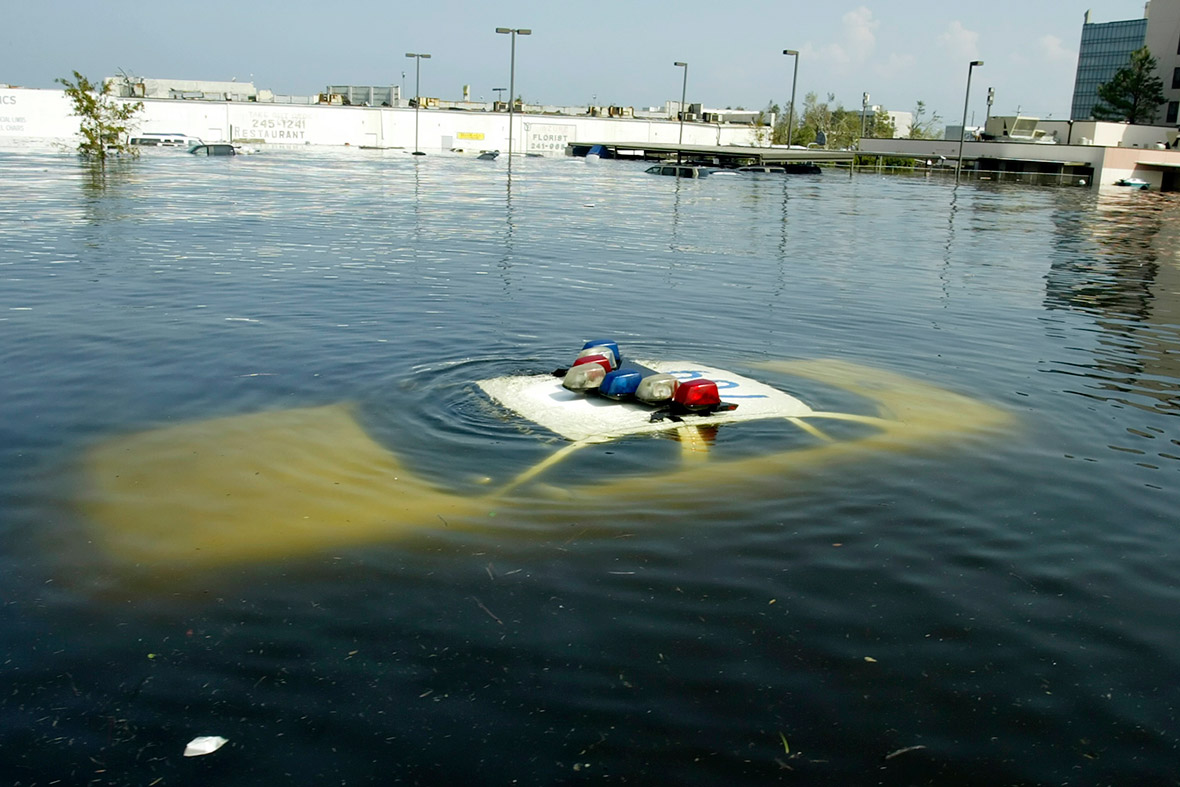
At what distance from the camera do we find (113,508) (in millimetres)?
7598

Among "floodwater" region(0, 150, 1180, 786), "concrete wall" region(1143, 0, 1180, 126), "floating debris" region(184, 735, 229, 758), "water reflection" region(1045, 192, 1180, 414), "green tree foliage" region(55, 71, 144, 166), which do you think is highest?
"concrete wall" region(1143, 0, 1180, 126)

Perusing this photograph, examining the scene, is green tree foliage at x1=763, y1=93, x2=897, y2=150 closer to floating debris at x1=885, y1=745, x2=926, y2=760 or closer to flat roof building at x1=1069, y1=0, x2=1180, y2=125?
flat roof building at x1=1069, y1=0, x2=1180, y2=125

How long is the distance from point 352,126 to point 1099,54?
13189 cm

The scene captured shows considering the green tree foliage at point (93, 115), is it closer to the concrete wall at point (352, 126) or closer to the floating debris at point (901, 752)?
the concrete wall at point (352, 126)

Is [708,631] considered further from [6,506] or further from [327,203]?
[327,203]

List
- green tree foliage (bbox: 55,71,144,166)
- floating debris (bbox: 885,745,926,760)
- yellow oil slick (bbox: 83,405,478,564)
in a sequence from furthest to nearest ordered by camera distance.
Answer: green tree foliage (bbox: 55,71,144,166)
yellow oil slick (bbox: 83,405,478,564)
floating debris (bbox: 885,745,926,760)

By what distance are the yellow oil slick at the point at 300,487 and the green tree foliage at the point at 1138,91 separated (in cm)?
10183

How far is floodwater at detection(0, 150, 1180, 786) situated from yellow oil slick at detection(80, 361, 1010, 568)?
44 mm

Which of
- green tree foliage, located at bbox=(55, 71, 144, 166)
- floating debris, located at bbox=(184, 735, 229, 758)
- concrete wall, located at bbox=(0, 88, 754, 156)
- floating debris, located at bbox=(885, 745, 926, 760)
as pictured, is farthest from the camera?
concrete wall, located at bbox=(0, 88, 754, 156)

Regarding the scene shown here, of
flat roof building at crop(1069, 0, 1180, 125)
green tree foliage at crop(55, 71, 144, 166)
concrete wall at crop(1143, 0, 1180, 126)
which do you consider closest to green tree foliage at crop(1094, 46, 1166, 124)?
concrete wall at crop(1143, 0, 1180, 126)

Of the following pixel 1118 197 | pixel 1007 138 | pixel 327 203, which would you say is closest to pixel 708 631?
pixel 327 203

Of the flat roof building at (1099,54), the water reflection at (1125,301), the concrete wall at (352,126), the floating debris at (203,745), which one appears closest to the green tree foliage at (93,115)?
the concrete wall at (352,126)

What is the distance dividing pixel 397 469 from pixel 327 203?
29.8m

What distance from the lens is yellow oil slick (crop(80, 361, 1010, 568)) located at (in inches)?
281
